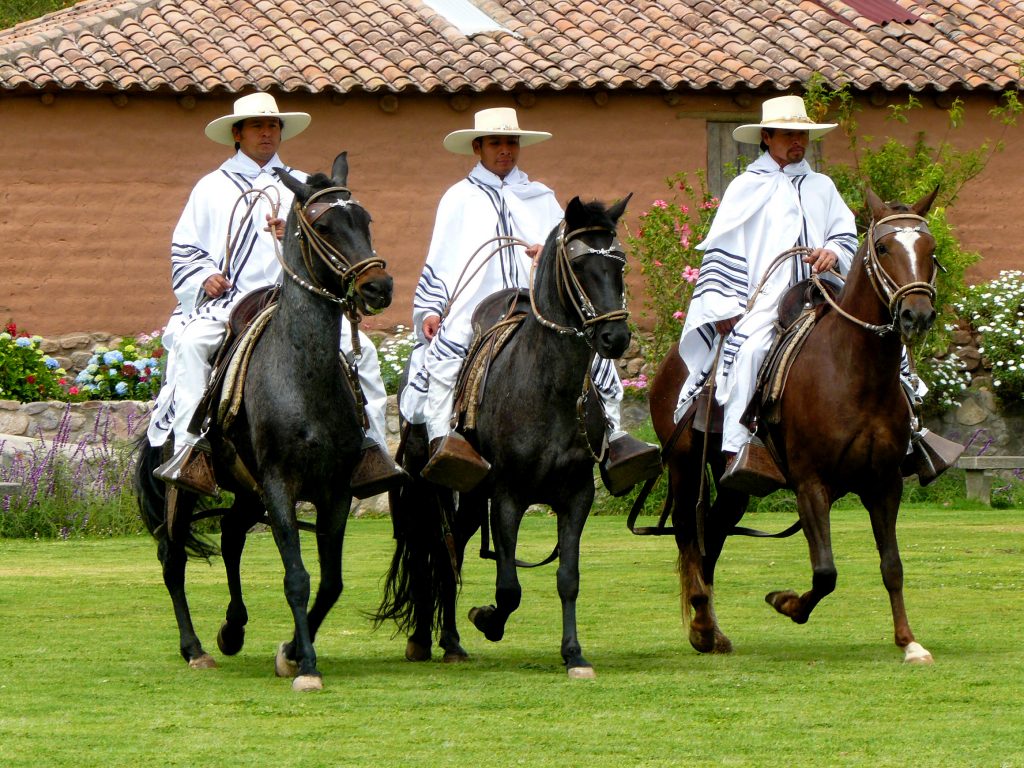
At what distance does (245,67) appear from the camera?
72.7ft

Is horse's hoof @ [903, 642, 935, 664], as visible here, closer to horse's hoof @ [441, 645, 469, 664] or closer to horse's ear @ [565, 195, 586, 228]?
→ horse's hoof @ [441, 645, 469, 664]

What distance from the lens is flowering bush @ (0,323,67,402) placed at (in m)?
19.2

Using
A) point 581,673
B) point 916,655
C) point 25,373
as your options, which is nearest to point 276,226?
point 581,673

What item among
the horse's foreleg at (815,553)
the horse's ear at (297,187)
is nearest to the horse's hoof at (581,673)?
the horse's foreleg at (815,553)

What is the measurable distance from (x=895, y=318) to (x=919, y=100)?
1552 centimetres

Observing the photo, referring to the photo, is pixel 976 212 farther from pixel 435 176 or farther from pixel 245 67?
pixel 245 67

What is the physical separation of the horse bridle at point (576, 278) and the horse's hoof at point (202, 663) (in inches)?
97.4

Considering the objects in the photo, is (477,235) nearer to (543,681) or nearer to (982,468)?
(543,681)

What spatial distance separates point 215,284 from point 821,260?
129 inches

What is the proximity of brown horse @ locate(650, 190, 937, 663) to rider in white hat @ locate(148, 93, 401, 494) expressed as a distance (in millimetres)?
2186

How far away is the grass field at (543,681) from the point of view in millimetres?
6871

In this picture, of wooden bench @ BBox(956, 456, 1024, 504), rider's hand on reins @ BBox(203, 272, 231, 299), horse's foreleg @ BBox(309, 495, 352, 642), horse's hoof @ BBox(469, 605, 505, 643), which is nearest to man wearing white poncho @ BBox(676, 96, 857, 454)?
horse's hoof @ BBox(469, 605, 505, 643)

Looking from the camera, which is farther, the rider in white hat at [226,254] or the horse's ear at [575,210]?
the rider in white hat at [226,254]

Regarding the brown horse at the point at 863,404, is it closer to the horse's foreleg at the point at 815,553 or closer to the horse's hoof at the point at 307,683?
the horse's foreleg at the point at 815,553
